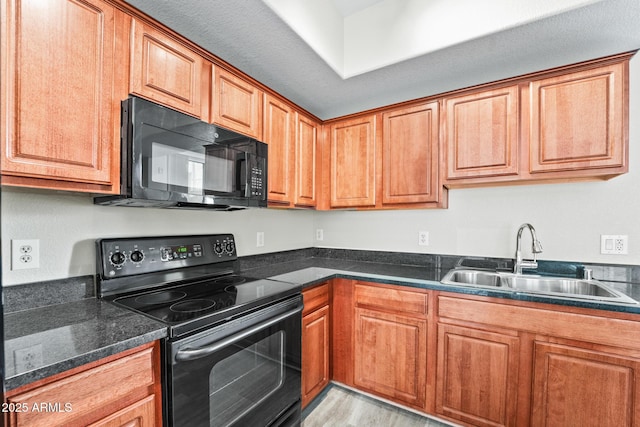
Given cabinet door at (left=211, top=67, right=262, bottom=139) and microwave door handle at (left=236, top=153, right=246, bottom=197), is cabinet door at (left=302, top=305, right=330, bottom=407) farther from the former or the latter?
cabinet door at (left=211, top=67, right=262, bottom=139)

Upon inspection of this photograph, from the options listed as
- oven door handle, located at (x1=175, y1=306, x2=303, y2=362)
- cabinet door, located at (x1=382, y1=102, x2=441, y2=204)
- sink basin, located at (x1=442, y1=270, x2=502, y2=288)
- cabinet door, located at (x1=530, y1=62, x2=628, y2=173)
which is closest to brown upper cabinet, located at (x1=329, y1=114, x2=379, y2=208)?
cabinet door, located at (x1=382, y1=102, x2=441, y2=204)

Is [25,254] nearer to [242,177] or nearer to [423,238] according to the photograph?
[242,177]

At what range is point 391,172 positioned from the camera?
7.45ft

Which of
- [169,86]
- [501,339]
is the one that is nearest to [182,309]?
[169,86]

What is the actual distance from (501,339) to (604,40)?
5.45 feet

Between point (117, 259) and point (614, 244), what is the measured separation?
9.01 ft

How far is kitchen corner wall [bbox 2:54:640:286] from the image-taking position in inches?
52.9

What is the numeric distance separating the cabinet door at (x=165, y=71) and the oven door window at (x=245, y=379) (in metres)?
1.18

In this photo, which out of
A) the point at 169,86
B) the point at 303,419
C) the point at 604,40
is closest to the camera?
the point at 169,86

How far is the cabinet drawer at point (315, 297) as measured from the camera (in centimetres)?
191

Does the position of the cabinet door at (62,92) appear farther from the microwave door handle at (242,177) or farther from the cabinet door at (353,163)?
the cabinet door at (353,163)

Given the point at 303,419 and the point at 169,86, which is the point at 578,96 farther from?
the point at 303,419

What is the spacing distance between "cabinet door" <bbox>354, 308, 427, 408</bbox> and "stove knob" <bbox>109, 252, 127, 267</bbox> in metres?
1.41

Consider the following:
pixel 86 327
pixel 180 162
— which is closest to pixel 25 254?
pixel 86 327
